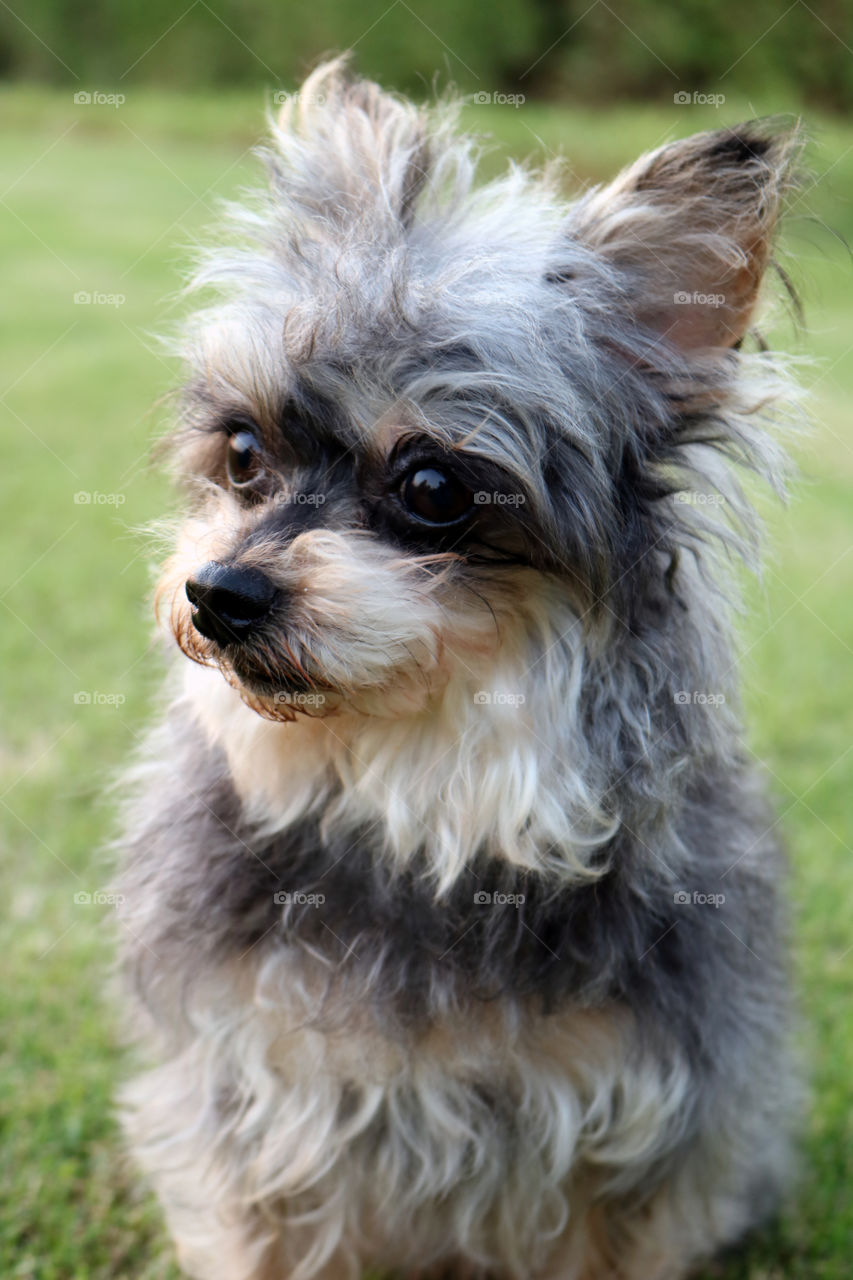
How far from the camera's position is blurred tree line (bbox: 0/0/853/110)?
21406 mm

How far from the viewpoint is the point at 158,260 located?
13.1 meters

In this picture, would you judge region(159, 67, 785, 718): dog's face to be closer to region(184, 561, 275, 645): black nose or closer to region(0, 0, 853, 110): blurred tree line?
region(184, 561, 275, 645): black nose

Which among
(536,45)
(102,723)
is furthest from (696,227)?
(536,45)

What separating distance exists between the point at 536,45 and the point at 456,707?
24.1 m

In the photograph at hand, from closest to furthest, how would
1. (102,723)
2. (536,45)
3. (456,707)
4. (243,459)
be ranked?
(456,707)
(243,459)
(102,723)
(536,45)

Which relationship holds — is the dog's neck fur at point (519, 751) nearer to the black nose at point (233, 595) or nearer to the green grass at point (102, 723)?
the black nose at point (233, 595)

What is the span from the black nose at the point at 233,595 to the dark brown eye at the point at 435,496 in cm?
32

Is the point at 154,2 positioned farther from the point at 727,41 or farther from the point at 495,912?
the point at 495,912

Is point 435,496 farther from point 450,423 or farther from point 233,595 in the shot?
point 233,595

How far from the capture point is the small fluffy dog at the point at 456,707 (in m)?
2.26

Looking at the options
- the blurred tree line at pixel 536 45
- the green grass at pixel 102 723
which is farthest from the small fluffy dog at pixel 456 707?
the blurred tree line at pixel 536 45

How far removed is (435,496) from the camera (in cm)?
229

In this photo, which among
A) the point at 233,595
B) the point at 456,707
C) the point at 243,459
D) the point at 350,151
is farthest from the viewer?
the point at 350,151

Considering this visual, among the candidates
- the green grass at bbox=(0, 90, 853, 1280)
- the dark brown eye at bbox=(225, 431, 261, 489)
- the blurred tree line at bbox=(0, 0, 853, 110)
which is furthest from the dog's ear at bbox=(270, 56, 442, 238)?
the blurred tree line at bbox=(0, 0, 853, 110)
